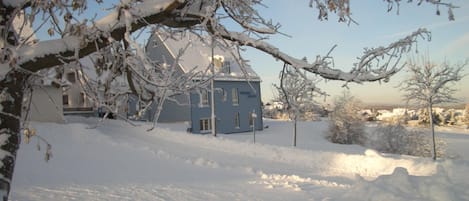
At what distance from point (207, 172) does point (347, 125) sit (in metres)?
23.5

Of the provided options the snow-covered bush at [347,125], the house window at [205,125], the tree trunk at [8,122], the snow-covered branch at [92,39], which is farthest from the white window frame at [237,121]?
the snow-covered branch at [92,39]

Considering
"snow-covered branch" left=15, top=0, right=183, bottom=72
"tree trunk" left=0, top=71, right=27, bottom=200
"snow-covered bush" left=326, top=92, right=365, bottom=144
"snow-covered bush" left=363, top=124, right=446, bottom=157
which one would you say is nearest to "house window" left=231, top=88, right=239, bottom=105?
"snow-covered bush" left=326, top=92, right=365, bottom=144

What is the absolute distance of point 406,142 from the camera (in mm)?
28750

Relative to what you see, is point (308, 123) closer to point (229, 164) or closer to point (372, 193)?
point (229, 164)

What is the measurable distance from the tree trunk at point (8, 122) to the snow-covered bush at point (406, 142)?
28.6 m

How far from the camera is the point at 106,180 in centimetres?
1038

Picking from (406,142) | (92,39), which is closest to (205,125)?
(406,142)

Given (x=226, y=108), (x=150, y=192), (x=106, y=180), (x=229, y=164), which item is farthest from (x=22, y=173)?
(x=226, y=108)

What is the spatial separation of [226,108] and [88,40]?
1269 inches

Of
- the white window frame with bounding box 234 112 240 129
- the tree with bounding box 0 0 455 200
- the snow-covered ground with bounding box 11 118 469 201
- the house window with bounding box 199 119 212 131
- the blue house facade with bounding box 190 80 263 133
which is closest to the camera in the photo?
the tree with bounding box 0 0 455 200

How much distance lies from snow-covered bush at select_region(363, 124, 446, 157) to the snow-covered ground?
14968mm

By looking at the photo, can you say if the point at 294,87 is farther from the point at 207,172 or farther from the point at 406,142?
the point at 406,142

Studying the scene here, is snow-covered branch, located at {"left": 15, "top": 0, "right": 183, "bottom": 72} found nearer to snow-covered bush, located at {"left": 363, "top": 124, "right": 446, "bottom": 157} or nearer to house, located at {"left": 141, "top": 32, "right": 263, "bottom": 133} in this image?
house, located at {"left": 141, "top": 32, "right": 263, "bottom": 133}

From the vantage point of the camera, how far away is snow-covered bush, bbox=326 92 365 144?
33.4 m
